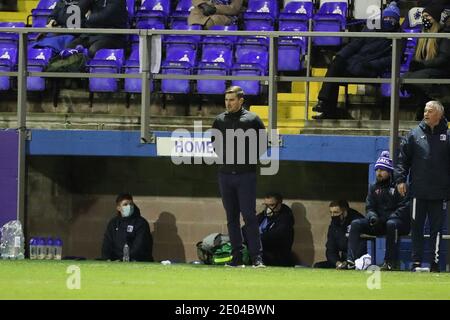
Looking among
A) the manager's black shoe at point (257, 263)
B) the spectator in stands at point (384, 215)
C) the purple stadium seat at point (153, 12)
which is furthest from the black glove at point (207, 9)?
the manager's black shoe at point (257, 263)

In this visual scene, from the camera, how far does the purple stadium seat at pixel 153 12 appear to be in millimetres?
19328

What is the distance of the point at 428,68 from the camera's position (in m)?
15.9

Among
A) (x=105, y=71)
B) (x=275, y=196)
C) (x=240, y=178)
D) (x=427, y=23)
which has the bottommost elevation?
(x=275, y=196)

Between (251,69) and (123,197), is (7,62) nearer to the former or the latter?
(123,197)

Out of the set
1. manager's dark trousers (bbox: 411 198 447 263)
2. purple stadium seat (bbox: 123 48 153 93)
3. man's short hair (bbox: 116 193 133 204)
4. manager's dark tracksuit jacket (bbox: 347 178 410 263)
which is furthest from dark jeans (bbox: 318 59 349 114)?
→ man's short hair (bbox: 116 193 133 204)

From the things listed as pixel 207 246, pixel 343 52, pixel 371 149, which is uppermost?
Answer: pixel 343 52

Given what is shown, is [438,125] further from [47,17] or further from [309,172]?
[47,17]

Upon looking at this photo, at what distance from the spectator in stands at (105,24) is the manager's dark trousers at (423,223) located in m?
5.30

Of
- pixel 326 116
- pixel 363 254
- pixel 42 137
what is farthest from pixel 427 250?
pixel 42 137

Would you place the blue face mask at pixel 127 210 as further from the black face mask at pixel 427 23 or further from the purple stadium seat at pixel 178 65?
the black face mask at pixel 427 23

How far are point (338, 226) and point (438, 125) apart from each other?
7.31ft

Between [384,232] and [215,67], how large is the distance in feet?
10.7

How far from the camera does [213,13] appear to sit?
18.9 m

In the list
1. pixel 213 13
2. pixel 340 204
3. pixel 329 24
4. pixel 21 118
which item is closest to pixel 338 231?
pixel 340 204
